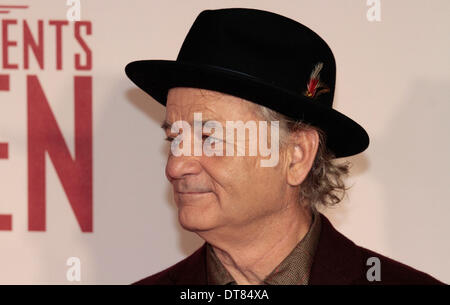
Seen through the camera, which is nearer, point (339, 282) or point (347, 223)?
point (339, 282)

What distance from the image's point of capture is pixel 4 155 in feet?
8.32

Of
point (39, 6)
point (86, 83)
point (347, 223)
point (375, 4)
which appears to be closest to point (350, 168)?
point (347, 223)

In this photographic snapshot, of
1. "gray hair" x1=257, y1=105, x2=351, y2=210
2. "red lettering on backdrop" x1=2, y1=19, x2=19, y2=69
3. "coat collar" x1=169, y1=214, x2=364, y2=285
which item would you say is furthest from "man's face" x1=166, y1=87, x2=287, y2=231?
"red lettering on backdrop" x1=2, y1=19, x2=19, y2=69

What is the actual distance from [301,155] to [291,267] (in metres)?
0.30

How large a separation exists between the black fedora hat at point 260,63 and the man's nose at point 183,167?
188mm

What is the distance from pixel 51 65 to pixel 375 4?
Result: 1176 mm

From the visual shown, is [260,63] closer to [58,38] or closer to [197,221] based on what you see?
[197,221]

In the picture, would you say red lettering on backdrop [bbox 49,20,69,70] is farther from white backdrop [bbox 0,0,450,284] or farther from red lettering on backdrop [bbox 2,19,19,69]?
red lettering on backdrop [bbox 2,19,19,69]

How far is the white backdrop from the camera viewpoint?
2516mm

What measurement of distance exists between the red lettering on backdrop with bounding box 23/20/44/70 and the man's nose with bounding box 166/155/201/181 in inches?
38.7

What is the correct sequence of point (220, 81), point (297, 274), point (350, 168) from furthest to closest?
point (350, 168), point (297, 274), point (220, 81)

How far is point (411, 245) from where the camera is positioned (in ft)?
8.27

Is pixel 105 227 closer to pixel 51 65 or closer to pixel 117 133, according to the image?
pixel 117 133

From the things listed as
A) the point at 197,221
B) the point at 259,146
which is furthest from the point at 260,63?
the point at 197,221
